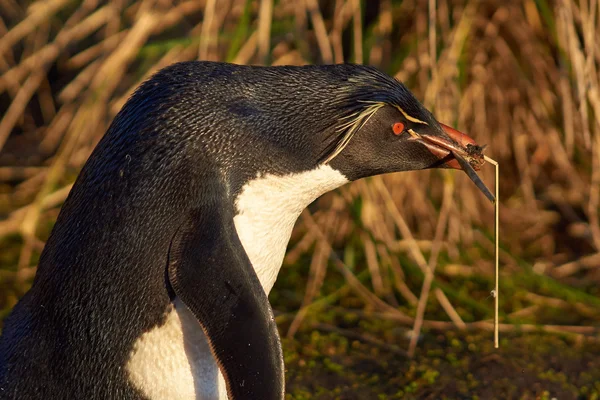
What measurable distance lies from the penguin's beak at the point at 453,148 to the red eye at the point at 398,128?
3 cm

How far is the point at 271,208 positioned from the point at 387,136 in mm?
321

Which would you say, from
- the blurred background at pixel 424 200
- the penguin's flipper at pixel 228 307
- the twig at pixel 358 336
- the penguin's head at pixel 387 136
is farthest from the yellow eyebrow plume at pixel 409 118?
the twig at pixel 358 336

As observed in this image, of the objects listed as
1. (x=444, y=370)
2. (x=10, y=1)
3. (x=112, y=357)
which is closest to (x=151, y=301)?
(x=112, y=357)

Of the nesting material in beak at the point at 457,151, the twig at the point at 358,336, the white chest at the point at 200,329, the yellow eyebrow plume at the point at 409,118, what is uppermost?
the yellow eyebrow plume at the point at 409,118

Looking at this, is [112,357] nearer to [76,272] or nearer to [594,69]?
[76,272]

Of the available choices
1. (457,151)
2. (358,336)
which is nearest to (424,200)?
(358,336)

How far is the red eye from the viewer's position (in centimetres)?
228

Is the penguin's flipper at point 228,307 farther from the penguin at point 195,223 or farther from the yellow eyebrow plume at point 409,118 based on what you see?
the yellow eyebrow plume at point 409,118

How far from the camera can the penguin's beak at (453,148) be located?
2.30 meters

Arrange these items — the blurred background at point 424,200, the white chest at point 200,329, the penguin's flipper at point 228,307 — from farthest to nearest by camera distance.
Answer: the blurred background at point 424,200
the white chest at point 200,329
the penguin's flipper at point 228,307

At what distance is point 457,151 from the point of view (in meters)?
2.32

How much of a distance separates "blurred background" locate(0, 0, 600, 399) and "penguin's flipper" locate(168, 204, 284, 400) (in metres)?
1.01

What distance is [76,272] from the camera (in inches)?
84.8

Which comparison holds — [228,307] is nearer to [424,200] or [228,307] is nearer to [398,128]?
[398,128]
